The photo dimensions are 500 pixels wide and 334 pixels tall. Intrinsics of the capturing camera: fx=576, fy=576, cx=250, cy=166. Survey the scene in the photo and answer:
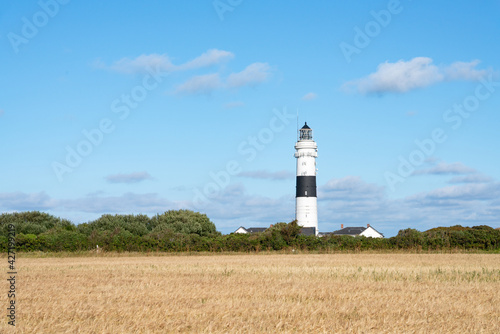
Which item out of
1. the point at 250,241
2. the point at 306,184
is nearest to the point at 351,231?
the point at 306,184

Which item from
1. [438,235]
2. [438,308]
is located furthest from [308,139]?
[438,308]

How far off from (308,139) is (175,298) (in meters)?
72.8

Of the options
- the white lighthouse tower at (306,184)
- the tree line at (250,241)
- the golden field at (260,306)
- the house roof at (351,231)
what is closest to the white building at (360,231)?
the house roof at (351,231)

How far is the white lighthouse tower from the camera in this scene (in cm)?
8044

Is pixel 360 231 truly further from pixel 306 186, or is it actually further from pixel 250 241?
pixel 250 241

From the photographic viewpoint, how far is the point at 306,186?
268 ft

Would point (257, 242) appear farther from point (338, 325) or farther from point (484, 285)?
point (338, 325)

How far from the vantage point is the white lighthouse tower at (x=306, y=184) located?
80438 millimetres

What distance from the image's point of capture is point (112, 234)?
5316cm

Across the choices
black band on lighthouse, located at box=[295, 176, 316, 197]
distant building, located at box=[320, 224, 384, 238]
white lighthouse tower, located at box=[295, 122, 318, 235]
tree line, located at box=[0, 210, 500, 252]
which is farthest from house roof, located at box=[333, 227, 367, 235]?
tree line, located at box=[0, 210, 500, 252]

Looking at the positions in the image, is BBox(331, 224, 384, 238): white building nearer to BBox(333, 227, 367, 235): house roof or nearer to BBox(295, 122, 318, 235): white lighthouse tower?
BBox(333, 227, 367, 235): house roof

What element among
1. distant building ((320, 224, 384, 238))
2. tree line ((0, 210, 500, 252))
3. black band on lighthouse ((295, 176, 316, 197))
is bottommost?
tree line ((0, 210, 500, 252))

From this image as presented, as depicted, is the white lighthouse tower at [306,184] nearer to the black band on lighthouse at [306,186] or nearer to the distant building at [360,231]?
the black band on lighthouse at [306,186]

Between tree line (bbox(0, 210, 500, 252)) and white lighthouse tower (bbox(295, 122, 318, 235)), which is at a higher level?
white lighthouse tower (bbox(295, 122, 318, 235))
